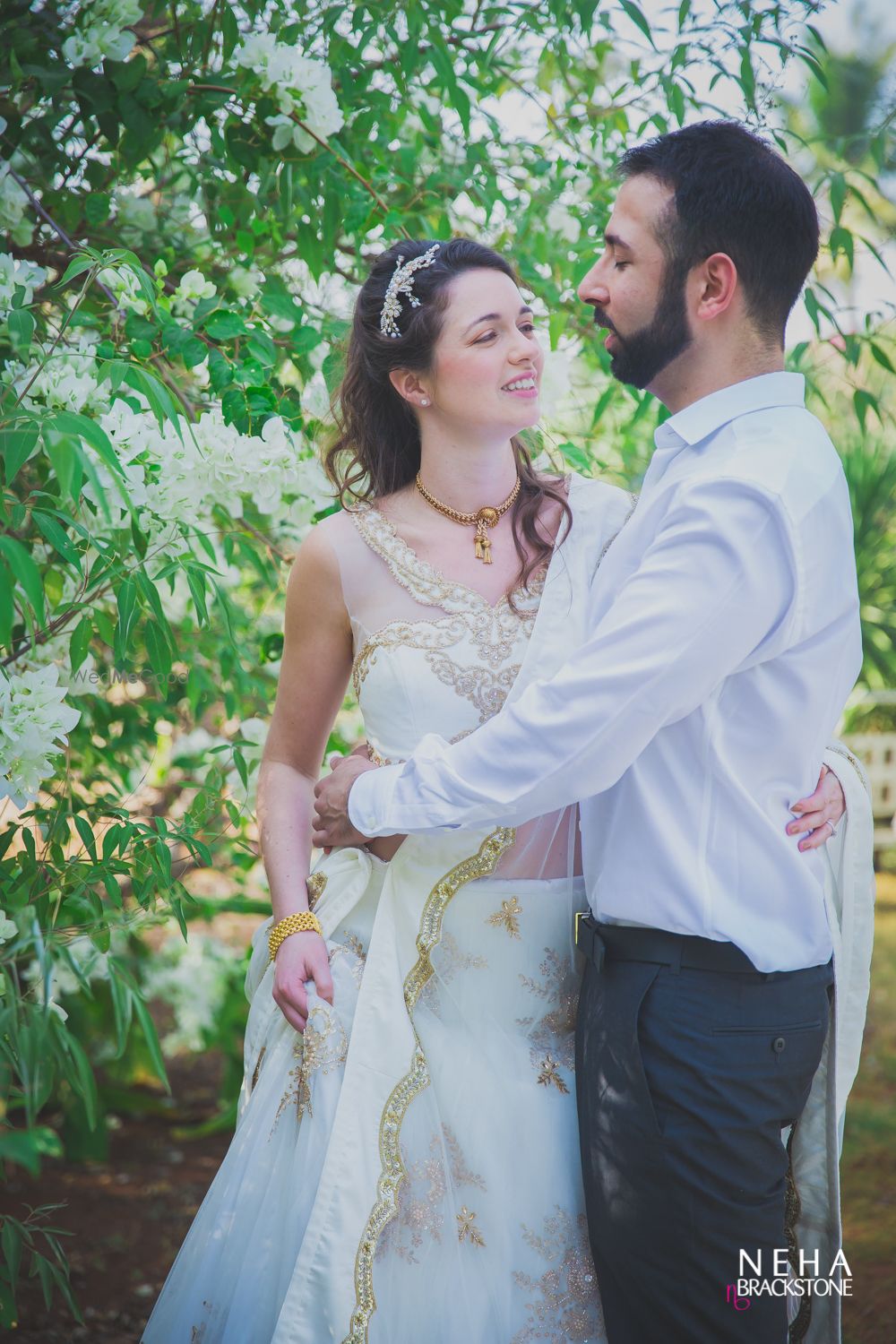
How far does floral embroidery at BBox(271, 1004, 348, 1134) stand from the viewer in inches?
78.7

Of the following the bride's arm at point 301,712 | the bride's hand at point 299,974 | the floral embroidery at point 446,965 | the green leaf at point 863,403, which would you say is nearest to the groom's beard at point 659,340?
the bride's arm at point 301,712

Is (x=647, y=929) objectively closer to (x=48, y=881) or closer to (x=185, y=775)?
(x=48, y=881)

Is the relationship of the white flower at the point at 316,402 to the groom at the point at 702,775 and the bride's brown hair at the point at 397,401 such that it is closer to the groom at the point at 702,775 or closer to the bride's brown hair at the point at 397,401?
the bride's brown hair at the point at 397,401

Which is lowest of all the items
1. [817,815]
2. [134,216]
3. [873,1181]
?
[873,1181]

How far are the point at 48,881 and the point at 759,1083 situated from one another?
1.25 meters

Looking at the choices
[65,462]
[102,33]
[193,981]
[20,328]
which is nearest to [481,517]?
[20,328]

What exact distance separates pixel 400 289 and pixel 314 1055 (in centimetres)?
149

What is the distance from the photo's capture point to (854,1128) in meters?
5.11

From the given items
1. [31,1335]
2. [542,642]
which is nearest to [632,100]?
[542,642]

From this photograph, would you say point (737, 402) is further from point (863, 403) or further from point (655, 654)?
point (863, 403)

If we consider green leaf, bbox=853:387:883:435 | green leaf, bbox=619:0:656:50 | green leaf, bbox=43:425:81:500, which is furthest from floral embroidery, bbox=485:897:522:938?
green leaf, bbox=619:0:656:50

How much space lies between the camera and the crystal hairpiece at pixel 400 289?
242 centimetres

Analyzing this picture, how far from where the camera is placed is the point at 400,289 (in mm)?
2430

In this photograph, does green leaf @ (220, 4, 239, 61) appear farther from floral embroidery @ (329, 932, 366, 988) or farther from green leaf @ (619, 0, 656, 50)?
floral embroidery @ (329, 932, 366, 988)
